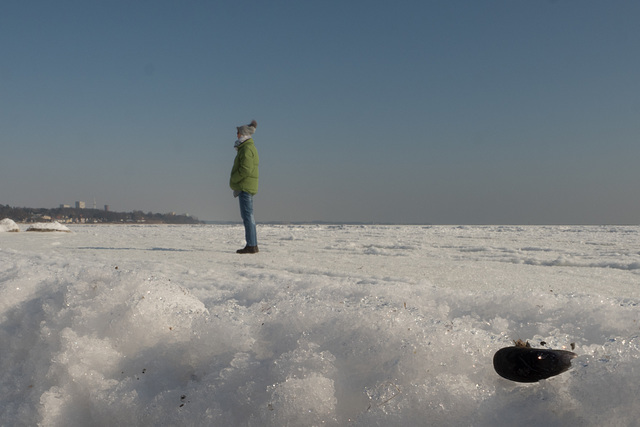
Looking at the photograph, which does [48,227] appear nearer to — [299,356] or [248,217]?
[248,217]

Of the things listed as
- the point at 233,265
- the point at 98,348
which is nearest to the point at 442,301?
the point at 98,348

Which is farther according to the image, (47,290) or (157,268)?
(157,268)

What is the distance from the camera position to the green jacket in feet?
18.8

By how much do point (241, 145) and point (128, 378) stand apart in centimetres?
481

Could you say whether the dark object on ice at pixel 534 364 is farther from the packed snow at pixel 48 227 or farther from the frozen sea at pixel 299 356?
the packed snow at pixel 48 227

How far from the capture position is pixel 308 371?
1.13 metres

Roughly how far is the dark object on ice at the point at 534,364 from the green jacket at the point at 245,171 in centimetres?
504

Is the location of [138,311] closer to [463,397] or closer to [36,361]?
[36,361]

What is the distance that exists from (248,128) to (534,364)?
17.8 feet

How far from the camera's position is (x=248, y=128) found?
19.5 feet

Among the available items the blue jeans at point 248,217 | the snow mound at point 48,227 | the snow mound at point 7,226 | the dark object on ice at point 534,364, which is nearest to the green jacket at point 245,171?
the blue jeans at point 248,217

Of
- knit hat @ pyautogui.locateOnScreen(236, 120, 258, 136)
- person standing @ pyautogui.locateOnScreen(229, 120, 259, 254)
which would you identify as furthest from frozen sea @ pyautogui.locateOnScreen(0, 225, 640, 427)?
knit hat @ pyautogui.locateOnScreen(236, 120, 258, 136)

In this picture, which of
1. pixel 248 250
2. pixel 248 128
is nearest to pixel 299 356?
pixel 248 250

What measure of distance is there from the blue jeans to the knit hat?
87cm
